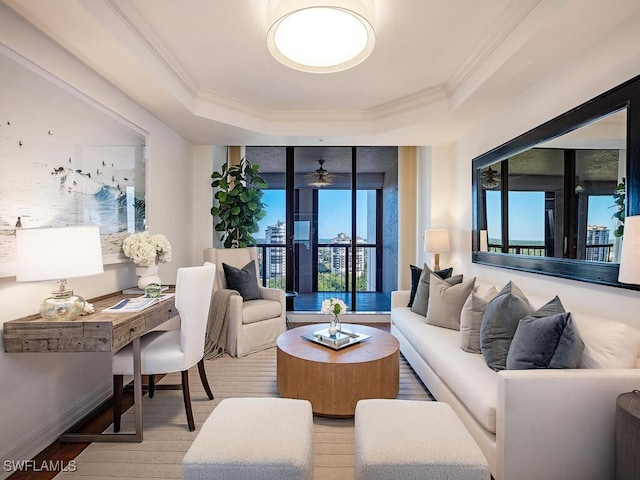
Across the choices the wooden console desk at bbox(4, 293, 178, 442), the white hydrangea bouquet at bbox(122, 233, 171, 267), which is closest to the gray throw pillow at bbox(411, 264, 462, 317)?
the white hydrangea bouquet at bbox(122, 233, 171, 267)

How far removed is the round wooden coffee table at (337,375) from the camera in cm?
236

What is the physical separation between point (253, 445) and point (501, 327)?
1.66m

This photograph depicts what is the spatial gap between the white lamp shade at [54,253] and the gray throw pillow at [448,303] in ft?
8.75

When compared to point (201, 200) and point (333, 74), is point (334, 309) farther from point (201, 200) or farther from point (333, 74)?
point (201, 200)

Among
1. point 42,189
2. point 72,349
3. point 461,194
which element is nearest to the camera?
point 72,349

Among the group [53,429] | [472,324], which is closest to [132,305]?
[53,429]

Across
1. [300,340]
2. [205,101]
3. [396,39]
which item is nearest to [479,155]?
[396,39]

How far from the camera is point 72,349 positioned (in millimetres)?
1886

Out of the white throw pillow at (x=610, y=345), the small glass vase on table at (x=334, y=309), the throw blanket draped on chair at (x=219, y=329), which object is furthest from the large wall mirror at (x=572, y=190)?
the throw blanket draped on chair at (x=219, y=329)

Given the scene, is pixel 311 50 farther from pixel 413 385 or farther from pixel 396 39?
pixel 413 385

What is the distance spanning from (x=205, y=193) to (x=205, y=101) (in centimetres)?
145

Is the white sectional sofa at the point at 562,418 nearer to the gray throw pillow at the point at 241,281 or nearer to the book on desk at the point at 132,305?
the book on desk at the point at 132,305

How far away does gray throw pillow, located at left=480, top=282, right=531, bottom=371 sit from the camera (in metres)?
2.18

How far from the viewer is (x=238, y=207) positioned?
15.2 ft
